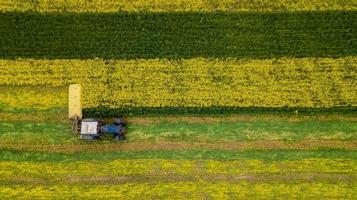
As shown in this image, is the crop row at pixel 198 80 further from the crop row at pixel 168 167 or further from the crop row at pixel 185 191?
the crop row at pixel 185 191

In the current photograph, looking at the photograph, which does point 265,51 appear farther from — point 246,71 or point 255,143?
point 255,143

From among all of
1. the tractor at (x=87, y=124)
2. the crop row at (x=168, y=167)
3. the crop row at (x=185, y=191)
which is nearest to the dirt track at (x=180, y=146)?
the tractor at (x=87, y=124)

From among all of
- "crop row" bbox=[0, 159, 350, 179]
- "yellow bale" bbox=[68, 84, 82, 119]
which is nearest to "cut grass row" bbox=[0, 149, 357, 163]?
"crop row" bbox=[0, 159, 350, 179]

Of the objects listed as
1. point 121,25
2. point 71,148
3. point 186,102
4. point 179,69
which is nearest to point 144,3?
point 121,25

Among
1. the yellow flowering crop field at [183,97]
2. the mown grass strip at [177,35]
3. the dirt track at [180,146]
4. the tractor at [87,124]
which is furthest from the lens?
the mown grass strip at [177,35]

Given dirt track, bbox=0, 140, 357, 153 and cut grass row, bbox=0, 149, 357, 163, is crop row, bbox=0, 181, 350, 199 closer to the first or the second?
cut grass row, bbox=0, 149, 357, 163

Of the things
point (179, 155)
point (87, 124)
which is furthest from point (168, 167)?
point (87, 124)

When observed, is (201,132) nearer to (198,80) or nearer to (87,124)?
(198,80)
